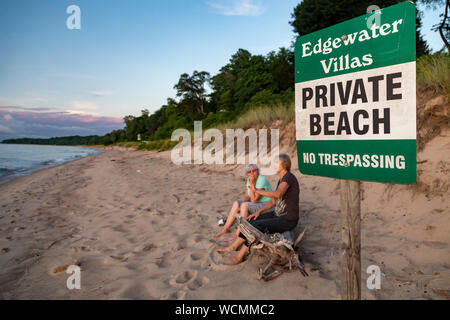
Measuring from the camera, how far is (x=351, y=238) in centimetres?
166

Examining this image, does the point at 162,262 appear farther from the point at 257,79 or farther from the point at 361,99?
the point at 257,79

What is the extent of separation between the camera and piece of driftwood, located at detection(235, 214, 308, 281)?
2.78 meters

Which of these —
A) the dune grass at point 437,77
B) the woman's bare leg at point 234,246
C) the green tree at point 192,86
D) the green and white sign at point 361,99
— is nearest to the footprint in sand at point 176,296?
the woman's bare leg at point 234,246

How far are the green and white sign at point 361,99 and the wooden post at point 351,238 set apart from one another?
0.50 ft

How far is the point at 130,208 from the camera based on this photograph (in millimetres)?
6016

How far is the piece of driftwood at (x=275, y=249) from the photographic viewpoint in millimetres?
2779

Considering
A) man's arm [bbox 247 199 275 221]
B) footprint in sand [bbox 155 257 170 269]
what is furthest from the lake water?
man's arm [bbox 247 199 275 221]

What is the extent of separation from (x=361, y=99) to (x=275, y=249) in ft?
6.60

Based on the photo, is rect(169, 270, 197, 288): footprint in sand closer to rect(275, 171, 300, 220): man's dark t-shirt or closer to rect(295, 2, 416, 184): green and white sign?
rect(275, 171, 300, 220): man's dark t-shirt

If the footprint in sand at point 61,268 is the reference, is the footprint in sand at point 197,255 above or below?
above

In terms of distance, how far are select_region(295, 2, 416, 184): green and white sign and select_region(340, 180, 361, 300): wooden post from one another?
151mm
